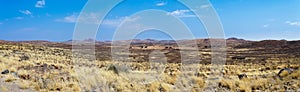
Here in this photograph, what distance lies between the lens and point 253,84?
14.6 m

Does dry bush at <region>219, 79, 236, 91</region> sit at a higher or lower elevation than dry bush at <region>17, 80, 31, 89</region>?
lower

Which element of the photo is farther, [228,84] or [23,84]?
[228,84]

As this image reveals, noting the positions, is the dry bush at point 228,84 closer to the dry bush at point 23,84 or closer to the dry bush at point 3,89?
the dry bush at point 23,84

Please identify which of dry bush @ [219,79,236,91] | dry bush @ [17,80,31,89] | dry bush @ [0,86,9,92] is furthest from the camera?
dry bush @ [219,79,236,91]

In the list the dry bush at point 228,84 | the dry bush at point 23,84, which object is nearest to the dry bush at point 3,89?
the dry bush at point 23,84

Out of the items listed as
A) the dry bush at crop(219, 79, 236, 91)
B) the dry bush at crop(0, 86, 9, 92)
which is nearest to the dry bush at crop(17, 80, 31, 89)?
the dry bush at crop(0, 86, 9, 92)

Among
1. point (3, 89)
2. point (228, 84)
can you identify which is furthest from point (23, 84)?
point (228, 84)

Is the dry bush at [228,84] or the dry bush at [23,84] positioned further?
the dry bush at [228,84]

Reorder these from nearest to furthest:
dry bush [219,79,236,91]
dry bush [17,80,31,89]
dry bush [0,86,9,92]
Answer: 1. dry bush [0,86,9,92]
2. dry bush [17,80,31,89]
3. dry bush [219,79,236,91]

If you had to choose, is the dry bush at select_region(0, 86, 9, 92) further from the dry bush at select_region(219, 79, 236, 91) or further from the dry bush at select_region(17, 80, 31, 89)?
the dry bush at select_region(219, 79, 236, 91)

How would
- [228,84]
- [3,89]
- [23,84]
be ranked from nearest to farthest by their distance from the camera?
[3,89], [23,84], [228,84]

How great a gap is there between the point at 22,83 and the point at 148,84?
445cm

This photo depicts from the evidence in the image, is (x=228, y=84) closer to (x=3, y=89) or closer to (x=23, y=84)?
(x=23, y=84)

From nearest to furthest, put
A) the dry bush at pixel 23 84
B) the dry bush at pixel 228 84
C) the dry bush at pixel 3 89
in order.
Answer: the dry bush at pixel 3 89 → the dry bush at pixel 23 84 → the dry bush at pixel 228 84
